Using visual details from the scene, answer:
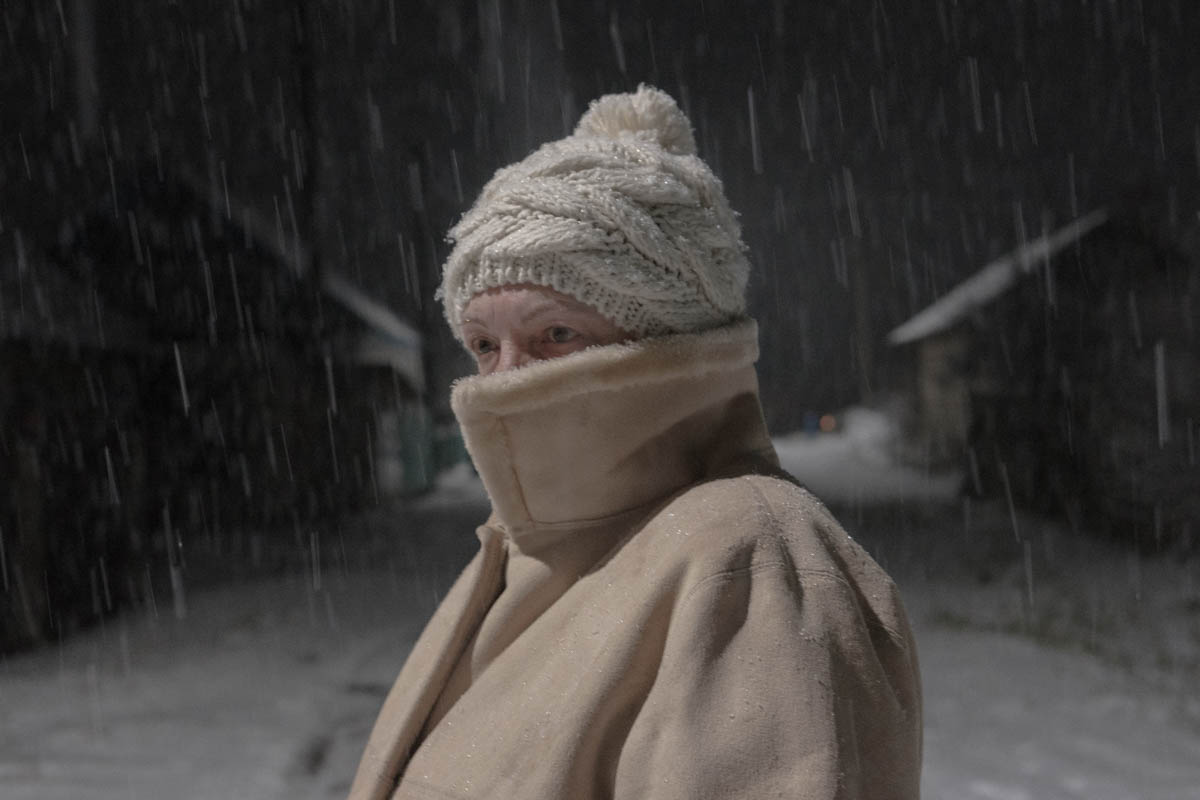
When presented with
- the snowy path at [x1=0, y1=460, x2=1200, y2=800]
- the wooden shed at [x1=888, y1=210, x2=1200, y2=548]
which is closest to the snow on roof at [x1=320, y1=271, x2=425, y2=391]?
the snowy path at [x1=0, y1=460, x2=1200, y2=800]

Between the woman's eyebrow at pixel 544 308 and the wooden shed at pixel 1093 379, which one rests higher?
the woman's eyebrow at pixel 544 308

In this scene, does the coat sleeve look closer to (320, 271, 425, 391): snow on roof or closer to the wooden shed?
the wooden shed

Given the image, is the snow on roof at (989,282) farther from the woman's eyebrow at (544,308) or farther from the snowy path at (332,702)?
the woman's eyebrow at (544,308)

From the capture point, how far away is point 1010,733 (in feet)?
14.7

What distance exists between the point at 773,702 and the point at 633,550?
0.29 metres

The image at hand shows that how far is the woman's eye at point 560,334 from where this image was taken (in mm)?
1159

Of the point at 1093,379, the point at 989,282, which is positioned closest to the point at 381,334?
the point at 1093,379

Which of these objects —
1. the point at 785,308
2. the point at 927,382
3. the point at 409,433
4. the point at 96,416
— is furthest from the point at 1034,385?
the point at 785,308

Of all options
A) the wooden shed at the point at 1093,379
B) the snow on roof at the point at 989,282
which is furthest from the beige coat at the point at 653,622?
the snow on roof at the point at 989,282

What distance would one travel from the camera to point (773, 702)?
86 cm

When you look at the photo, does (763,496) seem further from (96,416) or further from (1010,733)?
(96,416)

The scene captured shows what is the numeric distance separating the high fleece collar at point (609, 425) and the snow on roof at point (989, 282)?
1106cm

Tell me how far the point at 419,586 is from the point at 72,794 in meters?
3.92

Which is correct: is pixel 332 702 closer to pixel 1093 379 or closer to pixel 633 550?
pixel 633 550
